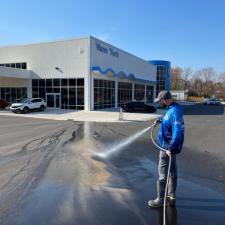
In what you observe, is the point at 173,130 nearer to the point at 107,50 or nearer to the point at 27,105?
the point at 27,105

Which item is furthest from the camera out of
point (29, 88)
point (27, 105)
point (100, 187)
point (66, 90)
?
point (29, 88)

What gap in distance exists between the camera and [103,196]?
5664mm

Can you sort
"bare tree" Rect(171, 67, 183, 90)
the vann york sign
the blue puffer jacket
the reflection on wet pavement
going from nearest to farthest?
the reflection on wet pavement, the blue puffer jacket, the vann york sign, "bare tree" Rect(171, 67, 183, 90)

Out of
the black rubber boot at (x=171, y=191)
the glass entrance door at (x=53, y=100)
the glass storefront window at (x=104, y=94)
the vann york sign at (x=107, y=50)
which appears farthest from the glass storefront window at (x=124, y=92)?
the black rubber boot at (x=171, y=191)

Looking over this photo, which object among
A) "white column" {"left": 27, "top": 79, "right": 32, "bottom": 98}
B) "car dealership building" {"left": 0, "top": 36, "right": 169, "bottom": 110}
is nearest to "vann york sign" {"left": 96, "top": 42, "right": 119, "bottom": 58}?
"car dealership building" {"left": 0, "top": 36, "right": 169, "bottom": 110}

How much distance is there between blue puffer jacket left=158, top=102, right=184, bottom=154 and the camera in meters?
4.85

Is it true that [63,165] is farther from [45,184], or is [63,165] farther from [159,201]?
[159,201]

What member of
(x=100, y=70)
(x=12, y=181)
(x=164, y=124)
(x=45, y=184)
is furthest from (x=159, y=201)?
(x=100, y=70)

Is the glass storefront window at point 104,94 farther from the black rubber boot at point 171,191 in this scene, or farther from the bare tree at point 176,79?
the bare tree at point 176,79

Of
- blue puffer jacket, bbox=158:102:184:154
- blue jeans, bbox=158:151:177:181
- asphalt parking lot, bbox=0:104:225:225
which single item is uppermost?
blue puffer jacket, bbox=158:102:184:154

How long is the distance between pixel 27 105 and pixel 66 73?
21.7 ft

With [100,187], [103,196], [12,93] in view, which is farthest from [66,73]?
[103,196]

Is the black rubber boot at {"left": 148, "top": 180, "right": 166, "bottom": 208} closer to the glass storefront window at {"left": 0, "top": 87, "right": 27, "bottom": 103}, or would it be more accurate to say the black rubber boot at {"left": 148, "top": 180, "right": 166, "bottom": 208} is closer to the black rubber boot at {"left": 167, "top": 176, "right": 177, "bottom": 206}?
the black rubber boot at {"left": 167, "top": 176, "right": 177, "bottom": 206}

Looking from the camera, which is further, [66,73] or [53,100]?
[53,100]
